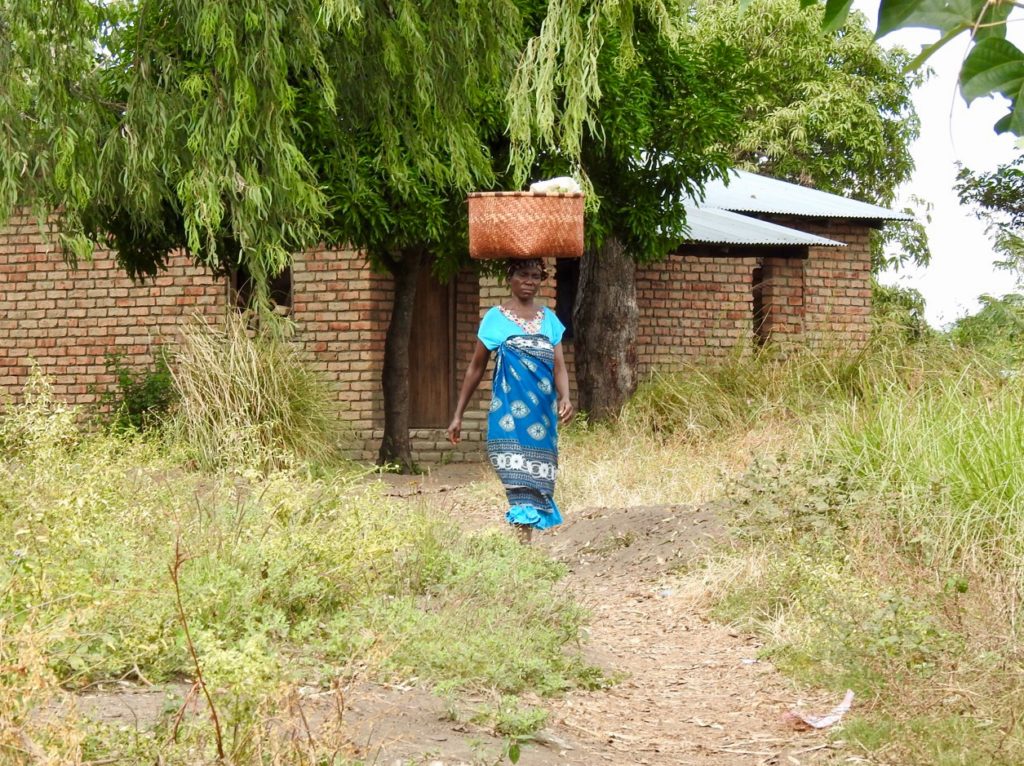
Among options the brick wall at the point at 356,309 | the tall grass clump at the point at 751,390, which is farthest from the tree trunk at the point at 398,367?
the tall grass clump at the point at 751,390

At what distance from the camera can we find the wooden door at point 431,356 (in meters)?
16.1

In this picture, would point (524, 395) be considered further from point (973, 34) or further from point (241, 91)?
point (973, 34)

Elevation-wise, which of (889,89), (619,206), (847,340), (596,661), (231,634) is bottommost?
(596,661)

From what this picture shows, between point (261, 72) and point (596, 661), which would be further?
point (261, 72)

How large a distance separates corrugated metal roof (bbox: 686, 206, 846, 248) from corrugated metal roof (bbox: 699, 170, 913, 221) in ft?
0.72

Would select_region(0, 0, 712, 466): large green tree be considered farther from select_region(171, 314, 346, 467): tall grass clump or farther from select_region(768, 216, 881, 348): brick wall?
select_region(768, 216, 881, 348): brick wall

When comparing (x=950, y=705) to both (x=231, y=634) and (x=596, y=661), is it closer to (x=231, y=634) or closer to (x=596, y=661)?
(x=596, y=661)

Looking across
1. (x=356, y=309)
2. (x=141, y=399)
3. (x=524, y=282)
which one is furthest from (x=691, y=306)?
(x=524, y=282)

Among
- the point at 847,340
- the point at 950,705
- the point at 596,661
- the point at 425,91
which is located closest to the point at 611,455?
the point at 847,340

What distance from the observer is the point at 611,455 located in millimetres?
11422

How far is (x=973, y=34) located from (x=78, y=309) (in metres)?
16.1

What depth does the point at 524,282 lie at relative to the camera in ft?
22.5

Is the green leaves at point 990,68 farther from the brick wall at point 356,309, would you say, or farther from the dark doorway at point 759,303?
the dark doorway at point 759,303

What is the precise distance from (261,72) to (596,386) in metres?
8.59
